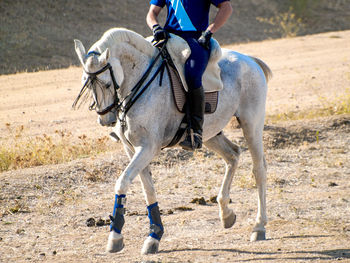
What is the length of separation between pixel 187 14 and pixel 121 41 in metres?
0.97

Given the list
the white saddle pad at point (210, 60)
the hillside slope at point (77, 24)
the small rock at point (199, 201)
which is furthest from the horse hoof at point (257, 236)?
the hillside slope at point (77, 24)

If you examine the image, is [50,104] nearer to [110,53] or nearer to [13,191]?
[13,191]

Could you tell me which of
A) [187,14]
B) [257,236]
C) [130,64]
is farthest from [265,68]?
[130,64]

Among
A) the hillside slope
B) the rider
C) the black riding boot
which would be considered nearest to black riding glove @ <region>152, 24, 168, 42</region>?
the rider

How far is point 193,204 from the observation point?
26.0 feet

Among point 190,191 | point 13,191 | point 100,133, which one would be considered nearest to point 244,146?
point 190,191

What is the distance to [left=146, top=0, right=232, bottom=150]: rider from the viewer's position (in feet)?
19.7

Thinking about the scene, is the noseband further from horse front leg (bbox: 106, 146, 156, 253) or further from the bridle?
horse front leg (bbox: 106, 146, 156, 253)

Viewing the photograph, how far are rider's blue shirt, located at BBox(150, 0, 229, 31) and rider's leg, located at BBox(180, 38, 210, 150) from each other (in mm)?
179

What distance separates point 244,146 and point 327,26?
26514 millimetres

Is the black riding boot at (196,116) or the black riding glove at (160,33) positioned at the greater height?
the black riding glove at (160,33)

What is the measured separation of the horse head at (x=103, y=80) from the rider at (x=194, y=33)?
2.86 ft

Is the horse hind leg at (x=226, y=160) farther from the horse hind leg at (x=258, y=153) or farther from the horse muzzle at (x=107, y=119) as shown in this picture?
the horse muzzle at (x=107, y=119)

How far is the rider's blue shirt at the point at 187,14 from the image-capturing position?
20.2ft
